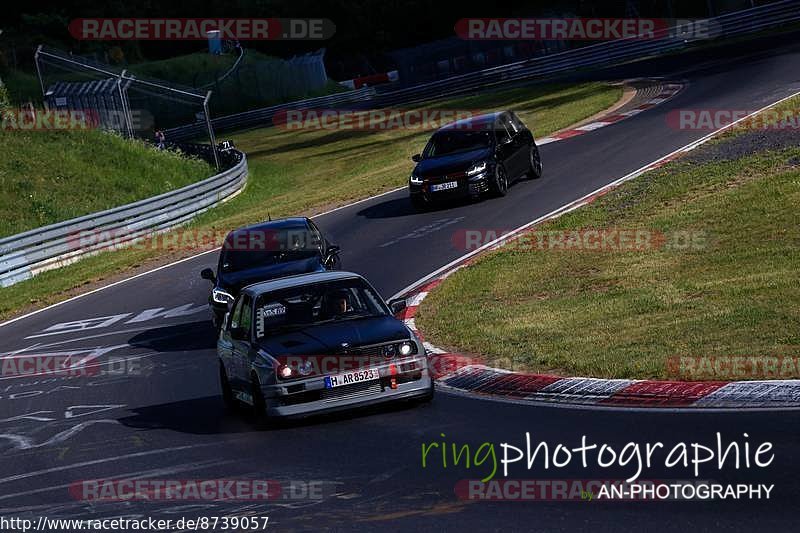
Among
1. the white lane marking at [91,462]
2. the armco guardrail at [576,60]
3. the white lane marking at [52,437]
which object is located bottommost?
the white lane marking at [52,437]

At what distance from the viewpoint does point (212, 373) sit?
1489 cm

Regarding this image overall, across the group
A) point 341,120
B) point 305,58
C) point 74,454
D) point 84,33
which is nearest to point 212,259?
point 74,454

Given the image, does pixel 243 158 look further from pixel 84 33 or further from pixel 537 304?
pixel 84 33

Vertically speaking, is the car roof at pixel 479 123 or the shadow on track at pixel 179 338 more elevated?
the car roof at pixel 479 123

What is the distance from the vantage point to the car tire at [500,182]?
25681 millimetres

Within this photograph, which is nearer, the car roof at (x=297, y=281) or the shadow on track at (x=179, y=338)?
the car roof at (x=297, y=281)

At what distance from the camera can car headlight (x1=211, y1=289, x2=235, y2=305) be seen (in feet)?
54.6

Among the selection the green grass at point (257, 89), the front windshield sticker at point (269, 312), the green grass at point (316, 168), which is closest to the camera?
the front windshield sticker at point (269, 312)

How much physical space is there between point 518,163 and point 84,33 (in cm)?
6370

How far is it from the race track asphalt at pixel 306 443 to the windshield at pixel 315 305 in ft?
3.30

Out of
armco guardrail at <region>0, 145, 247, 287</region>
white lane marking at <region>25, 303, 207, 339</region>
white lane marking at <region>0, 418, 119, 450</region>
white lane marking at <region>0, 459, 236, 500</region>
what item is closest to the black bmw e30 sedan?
white lane marking at <region>0, 459, 236, 500</region>

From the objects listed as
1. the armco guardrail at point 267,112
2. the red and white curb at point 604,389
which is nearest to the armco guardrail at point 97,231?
the red and white curb at point 604,389

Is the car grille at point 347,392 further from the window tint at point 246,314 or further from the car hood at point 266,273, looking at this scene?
the car hood at point 266,273

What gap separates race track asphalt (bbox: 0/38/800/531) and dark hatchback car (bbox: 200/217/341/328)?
2.67 ft
